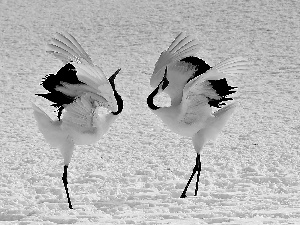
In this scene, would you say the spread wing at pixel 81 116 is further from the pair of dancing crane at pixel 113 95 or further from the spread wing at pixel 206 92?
the spread wing at pixel 206 92

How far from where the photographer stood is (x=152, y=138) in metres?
7.60

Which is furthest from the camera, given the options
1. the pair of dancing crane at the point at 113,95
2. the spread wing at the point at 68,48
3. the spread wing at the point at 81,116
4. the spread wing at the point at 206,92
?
the spread wing at the point at 68,48

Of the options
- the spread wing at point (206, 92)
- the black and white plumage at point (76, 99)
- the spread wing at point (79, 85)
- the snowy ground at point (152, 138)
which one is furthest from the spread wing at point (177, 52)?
the snowy ground at point (152, 138)

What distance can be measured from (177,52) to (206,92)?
0.55m

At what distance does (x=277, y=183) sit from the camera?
226 inches

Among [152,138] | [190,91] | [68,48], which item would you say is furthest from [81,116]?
[152,138]

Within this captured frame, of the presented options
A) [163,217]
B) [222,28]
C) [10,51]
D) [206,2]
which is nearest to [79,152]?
[163,217]

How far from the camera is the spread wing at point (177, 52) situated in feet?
18.2

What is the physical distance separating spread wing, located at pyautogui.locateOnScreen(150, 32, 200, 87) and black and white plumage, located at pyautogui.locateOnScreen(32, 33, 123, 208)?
0.69m

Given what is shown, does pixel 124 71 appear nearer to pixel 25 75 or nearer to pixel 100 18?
pixel 25 75

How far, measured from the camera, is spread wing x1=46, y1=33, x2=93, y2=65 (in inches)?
210

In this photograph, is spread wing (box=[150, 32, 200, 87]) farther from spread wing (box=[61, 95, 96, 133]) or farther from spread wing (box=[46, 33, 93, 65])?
spread wing (box=[61, 95, 96, 133])

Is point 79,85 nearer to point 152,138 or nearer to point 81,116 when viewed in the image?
point 81,116

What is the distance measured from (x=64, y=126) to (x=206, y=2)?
37.0ft
